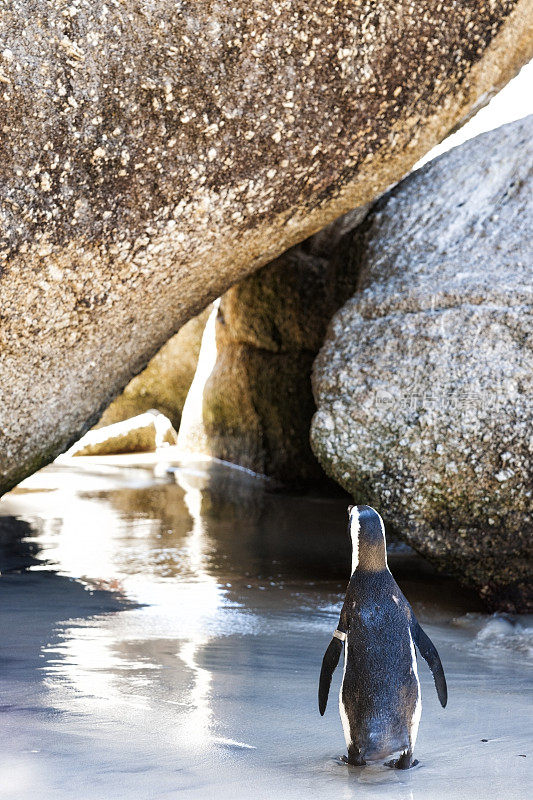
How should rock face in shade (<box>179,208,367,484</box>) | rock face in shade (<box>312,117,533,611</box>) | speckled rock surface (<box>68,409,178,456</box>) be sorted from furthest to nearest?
speckled rock surface (<box>68,409,178,456</box>) → rock face in shade (<box>179,208,367,484</box>) → rock face in shade (<box>312,117,533,611</box>)

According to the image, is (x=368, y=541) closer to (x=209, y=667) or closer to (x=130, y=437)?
(x=209, y=667)

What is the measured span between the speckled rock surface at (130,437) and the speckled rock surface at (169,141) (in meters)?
4.28

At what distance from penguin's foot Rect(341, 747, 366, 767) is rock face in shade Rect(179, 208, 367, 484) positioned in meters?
2.94

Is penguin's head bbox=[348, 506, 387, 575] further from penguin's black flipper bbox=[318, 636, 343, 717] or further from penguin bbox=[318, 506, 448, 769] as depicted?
penguin's black flipper bbox=[318, 636, 343, 717]

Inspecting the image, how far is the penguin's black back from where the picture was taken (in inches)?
88.4

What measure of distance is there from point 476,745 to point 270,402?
14.2 ft

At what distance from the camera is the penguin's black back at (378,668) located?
224 centimetres

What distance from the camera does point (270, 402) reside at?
6543 mm

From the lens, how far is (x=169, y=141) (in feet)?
10.8

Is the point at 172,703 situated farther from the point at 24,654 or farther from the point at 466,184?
the point at 466,184

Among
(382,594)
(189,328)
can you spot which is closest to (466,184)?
(382,594)

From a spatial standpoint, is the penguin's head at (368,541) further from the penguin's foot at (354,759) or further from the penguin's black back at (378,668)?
the penguin's foot at (354,759)

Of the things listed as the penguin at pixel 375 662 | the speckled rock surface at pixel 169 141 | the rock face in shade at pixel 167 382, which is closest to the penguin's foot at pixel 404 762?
the penguin at pixel 375 662

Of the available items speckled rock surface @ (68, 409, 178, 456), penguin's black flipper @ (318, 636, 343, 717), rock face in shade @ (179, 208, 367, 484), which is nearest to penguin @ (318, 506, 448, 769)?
penguin's black flipper @ (318, 636, 343, 717)
